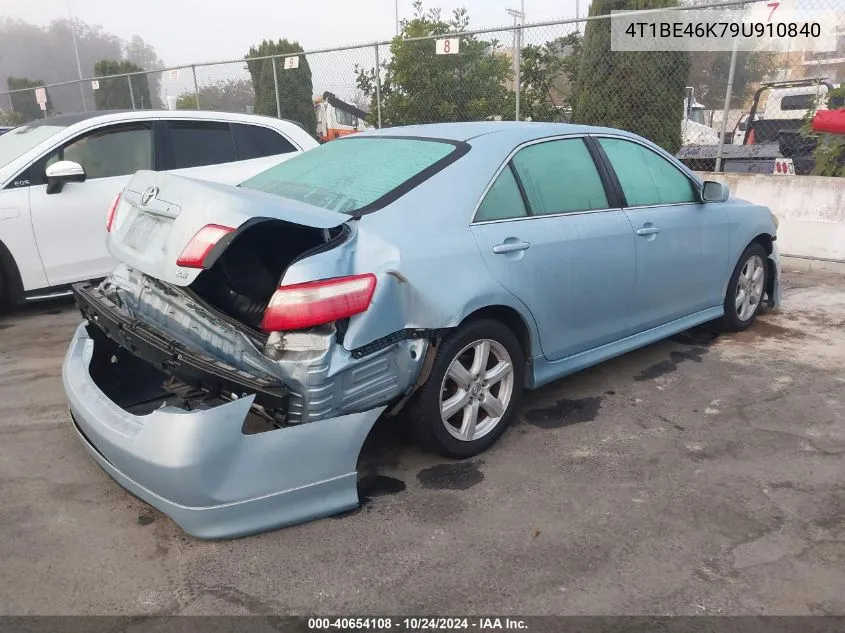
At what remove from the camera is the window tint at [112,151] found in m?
5.79

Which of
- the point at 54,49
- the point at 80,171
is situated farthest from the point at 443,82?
the point at 54,49

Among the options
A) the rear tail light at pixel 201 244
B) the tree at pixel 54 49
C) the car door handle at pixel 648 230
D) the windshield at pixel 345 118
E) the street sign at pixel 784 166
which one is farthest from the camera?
the tree at pixel 54 49

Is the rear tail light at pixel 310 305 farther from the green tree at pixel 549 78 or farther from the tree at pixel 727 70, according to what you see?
the green tree at pixel 549 78

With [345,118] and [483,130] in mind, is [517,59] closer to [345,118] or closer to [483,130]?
[345,118]

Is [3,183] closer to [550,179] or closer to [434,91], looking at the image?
[550,179]

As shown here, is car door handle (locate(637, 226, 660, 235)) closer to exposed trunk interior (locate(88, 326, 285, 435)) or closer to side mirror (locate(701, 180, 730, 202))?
side mirror (locate(701, 180, 730, 202))

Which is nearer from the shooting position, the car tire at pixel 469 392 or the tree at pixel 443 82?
the car tire at pixel 469 392

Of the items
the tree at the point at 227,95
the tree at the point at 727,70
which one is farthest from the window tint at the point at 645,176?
the tree at the point at 227,95

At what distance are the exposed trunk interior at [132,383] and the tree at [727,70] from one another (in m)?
8.31

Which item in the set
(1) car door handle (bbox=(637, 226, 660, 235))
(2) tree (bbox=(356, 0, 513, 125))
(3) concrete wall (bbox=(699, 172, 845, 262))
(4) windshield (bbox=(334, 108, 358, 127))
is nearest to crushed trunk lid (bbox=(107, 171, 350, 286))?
(1) car door handle (bbox=(637, 226, 660, 235))

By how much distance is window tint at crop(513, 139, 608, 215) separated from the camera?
357 cm

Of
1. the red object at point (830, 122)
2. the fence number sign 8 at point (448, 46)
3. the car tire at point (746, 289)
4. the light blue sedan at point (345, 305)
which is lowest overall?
the car tire at point (746, 289)

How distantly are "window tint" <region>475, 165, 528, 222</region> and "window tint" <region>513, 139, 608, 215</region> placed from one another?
0.08 metres

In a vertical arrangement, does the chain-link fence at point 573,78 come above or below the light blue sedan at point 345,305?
above
